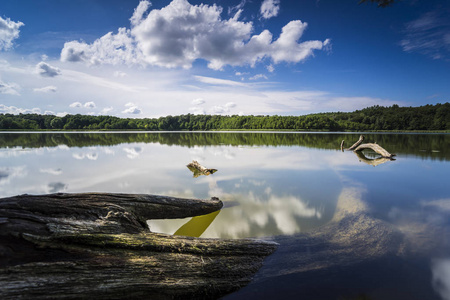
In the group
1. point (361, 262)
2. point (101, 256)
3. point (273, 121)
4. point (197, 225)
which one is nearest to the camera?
point (101, 256)

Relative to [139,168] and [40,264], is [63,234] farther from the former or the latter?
[139,168]

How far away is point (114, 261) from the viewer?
305 cm

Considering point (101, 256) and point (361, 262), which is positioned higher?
point (101, 256)

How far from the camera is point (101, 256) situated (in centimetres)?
306

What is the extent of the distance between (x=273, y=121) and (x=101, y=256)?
4669 inches

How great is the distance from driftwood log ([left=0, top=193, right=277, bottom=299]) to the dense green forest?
333 feet

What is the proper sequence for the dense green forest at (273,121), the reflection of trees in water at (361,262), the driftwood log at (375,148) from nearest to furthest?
the reflection of trees in water at (361,262) → the driftwood log at (375,148) → the dense green forest at (273,121)

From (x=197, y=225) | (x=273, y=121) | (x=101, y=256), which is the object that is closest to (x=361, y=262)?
(x=197, y=225)

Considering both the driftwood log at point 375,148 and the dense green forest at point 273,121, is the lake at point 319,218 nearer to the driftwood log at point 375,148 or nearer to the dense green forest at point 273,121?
the driftwood log at point 375,148

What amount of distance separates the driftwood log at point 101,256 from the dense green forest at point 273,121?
10150 cm

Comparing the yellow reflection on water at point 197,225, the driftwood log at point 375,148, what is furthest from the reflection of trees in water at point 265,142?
the yellow reflection on water at point 197,225

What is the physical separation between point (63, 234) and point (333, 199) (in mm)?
7139

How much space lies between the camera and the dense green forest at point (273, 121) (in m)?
84.0

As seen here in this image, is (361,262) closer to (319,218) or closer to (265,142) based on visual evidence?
(319,218)
